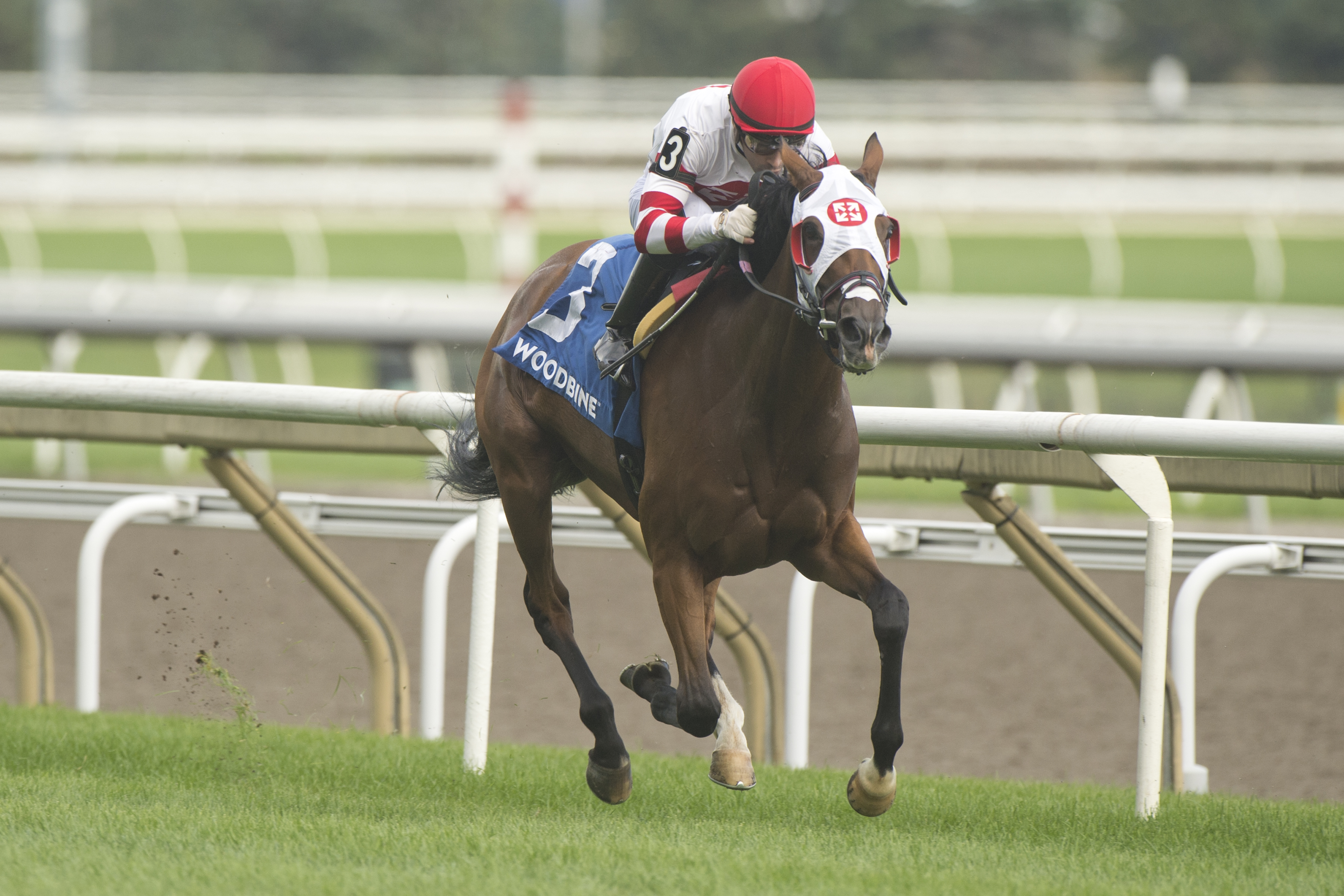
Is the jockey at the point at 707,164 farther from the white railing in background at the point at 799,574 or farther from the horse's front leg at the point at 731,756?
the white railing in background at the point at 799,574

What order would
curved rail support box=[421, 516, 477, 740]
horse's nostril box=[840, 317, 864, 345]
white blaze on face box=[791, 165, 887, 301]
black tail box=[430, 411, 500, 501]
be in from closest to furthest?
horse's nostril box=[840, 317, 864, 345]
white blaze on face box=[791, 165, 887, 301]
black tail box=[430, 411, 500, 501]
curved rail support box=[421, 516, 477, 740]

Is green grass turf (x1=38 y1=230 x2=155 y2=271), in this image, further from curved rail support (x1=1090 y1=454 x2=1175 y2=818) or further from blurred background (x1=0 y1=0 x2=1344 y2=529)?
curved rail support (x1=1090 y1=454 x2=1175 y2=818)

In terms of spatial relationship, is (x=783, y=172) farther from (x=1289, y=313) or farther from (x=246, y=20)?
(x=246, y=20)

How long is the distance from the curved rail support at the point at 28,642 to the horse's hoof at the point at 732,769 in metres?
2.44

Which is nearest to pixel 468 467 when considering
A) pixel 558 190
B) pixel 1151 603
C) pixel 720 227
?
pixel 720 227

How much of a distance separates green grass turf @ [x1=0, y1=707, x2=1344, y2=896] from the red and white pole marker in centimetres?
797

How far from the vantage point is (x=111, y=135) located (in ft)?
50.4

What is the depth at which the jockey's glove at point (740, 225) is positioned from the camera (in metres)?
3.36

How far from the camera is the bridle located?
3037mm

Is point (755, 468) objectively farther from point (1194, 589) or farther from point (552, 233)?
point (552, 233)

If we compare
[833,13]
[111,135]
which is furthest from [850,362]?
[833,13]

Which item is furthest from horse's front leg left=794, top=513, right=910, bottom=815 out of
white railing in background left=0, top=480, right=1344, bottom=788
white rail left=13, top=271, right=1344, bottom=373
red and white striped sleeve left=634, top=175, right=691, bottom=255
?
white rail left=13, top=271, right=1344, bottom=373

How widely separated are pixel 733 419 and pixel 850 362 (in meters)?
0.48

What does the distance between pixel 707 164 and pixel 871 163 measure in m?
0.55
